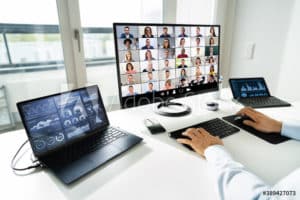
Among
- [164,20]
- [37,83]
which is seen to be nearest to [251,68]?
[164,20]

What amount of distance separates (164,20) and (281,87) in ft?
3.82

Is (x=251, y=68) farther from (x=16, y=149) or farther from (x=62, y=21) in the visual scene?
(x=16, y=149)

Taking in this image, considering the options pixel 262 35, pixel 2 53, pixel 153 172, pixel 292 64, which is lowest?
pixel 153 172

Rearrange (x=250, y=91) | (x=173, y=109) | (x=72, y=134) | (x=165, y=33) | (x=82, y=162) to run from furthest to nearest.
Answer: (x=250, y=91) → (x=173, y=109) → (x=165, y=33) → (x=72, y=134) → (x=82, y=162)

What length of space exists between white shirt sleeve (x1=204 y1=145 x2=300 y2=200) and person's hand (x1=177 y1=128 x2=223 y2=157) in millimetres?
74

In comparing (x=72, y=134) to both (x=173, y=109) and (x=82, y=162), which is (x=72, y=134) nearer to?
(x=82, y=162)

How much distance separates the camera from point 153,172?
2.10 ft

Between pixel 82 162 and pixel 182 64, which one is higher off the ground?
pixel 182 64

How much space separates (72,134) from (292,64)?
168cm

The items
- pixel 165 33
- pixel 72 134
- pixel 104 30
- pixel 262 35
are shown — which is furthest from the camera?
pixel 262 35

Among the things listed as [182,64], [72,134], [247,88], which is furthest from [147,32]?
[247,88]

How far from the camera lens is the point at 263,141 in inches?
32.7

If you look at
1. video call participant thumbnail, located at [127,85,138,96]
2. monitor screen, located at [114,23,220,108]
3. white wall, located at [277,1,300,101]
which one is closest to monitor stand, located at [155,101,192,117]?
monitor screen, located at [114,23,220,108]

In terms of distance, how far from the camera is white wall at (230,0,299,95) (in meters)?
1.60
